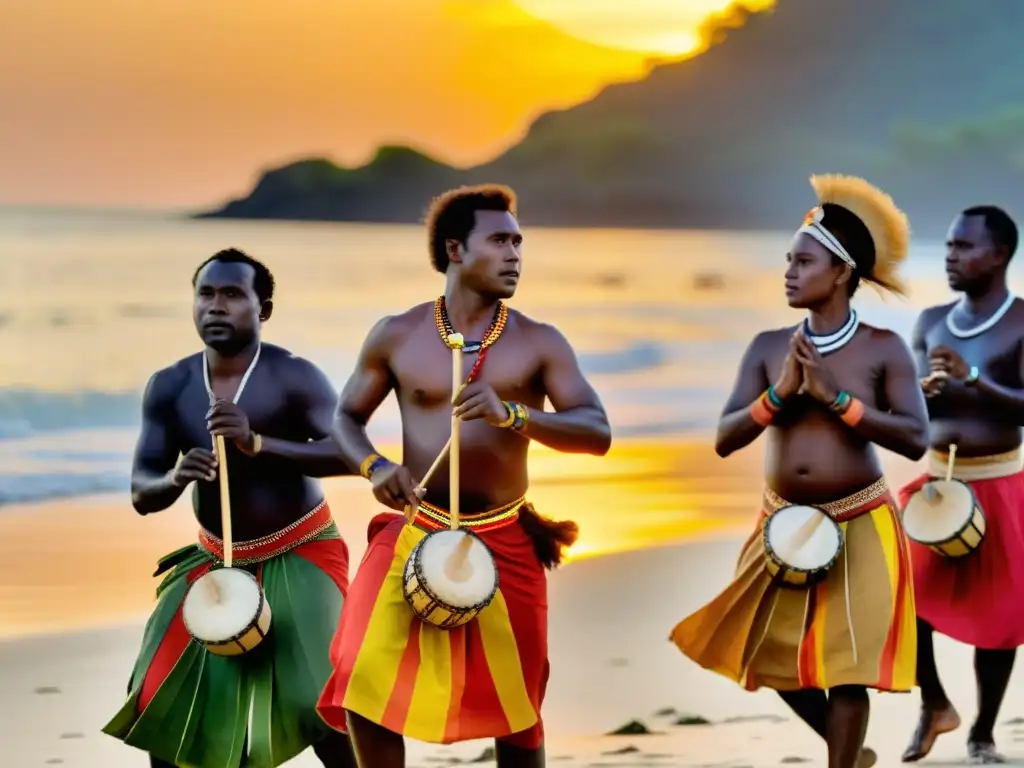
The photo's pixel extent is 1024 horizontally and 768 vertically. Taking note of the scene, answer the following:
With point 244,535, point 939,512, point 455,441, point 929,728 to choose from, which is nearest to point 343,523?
point 929,728

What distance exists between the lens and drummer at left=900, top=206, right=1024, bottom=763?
279 inches

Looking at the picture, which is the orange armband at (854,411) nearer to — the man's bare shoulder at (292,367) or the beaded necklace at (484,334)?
the beaded necklace at (484,334)

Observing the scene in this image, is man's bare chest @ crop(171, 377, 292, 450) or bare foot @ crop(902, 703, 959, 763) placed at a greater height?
man's bare chest @ crop(171, 377, 292, 450)

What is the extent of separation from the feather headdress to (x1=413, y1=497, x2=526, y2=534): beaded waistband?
1.34 metres

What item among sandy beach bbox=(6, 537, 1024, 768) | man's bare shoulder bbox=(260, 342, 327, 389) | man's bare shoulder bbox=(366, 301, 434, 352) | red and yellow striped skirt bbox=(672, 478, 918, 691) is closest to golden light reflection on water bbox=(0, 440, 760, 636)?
sandy beach bbox=(6, 537, 1024, 768)

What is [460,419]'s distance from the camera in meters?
5.22

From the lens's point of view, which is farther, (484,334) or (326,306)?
(326,306)

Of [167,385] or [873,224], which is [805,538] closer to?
[873,224]

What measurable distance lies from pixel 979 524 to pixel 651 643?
2.94 metres

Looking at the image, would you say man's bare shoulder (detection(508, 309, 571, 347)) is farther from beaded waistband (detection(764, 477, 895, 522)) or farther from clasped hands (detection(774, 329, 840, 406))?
beaded waistband (detection(764, 477, 895, 522))

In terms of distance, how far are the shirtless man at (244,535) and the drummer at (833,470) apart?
1.18 m

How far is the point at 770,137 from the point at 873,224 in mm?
12757

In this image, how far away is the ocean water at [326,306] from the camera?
13766 mm

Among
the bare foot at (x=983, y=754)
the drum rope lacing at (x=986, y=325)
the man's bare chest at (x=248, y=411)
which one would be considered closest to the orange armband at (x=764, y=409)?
the man's bare chest at (x=248, y=411)
